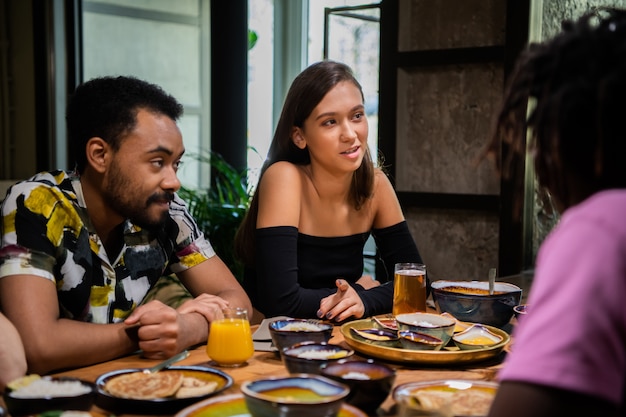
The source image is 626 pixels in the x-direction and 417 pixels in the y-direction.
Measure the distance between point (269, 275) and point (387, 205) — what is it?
0.57 meters

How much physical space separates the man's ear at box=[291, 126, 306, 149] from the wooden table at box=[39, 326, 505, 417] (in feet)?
3.34

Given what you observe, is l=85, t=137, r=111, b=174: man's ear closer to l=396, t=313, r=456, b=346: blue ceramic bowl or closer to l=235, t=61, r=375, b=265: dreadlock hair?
l=235, t=61, r=375, b=265: dreadlock hair

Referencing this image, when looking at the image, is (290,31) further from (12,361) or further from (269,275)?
(12,361)

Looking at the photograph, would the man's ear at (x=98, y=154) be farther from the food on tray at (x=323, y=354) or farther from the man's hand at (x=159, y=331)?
the food on tray at (x=323, y=354)

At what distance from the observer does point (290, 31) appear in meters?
5.93

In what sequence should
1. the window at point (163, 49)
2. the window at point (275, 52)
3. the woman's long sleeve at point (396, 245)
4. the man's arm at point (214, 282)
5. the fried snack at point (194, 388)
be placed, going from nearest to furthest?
the fried snack at point (194, 388), the man's arm at point (214, 282), the woman's long sleeve at point (396, 245), the window at point (163, 49), the window at point (275, 52)

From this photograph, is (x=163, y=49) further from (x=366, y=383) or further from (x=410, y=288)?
(x=366, y=383)

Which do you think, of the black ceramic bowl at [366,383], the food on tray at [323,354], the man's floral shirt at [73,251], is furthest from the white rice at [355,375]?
the man's floral shirt at [73,251]

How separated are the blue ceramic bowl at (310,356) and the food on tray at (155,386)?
0.14m

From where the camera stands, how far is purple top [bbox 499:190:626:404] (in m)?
0.67

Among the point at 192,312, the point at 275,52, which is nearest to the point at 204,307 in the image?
the point at 192,312

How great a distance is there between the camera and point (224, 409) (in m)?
1.13

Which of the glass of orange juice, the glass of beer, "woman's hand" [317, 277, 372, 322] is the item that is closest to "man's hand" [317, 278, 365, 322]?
"woman's hand" [317, 277, 372, 322]

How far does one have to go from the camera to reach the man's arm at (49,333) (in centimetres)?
150
